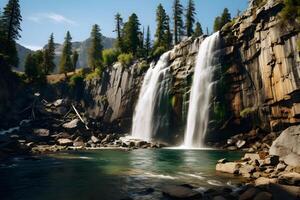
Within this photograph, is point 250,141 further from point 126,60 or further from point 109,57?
point 109,57

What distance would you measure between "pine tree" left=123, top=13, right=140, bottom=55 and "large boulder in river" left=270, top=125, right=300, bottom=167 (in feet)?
181

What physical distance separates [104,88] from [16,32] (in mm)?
22591

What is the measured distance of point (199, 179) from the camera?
20.9 m

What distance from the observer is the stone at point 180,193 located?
1556 centimetres

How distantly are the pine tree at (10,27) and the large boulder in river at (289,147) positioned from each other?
55.7 metres

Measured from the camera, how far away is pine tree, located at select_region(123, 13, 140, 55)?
7531 centimetres

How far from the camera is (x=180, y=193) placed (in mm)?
15852

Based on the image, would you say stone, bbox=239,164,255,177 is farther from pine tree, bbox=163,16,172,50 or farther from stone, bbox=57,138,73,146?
pine tree, bbox=163,16,172,50

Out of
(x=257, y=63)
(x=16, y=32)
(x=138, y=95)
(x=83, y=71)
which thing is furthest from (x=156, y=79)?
(x=16, y=32)

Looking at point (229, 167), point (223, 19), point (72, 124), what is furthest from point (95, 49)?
point (229, 167)

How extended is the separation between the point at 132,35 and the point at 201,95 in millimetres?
33047

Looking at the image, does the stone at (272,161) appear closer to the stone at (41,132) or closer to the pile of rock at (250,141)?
the pile of rock at (250,141)

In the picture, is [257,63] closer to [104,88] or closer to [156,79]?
[156,79]

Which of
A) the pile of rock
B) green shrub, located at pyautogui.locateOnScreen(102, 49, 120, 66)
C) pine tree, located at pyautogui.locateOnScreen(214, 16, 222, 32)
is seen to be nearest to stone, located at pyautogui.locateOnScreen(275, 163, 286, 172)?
the pile of rock
